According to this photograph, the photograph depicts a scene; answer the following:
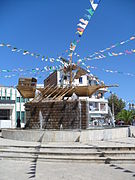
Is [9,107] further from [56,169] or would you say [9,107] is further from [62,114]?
[56,169]

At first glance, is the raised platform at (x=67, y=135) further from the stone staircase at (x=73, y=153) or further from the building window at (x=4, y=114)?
the building window at (x=4, y=114)

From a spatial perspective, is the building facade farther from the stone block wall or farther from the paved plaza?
the paved plaza

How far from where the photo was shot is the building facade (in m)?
37.3

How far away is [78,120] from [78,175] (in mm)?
7985

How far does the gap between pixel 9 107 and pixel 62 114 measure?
84.3 feet

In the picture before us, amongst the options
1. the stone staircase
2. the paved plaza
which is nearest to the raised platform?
the stone staircase

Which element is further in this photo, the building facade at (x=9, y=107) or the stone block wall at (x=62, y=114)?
the building facade at (x=9, y=107)

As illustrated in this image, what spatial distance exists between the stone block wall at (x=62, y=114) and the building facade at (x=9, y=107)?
2338 centimetres

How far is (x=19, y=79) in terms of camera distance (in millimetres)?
16484

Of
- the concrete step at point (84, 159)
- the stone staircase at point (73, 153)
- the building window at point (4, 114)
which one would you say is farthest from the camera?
the building window at point (4, 114)

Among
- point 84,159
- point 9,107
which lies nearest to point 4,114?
point 9,107

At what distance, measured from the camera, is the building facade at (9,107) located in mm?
37312

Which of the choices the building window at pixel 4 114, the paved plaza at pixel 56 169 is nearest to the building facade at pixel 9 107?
the building window at pixel 4 114

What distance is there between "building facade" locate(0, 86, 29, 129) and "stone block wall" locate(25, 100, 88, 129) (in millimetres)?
23376
